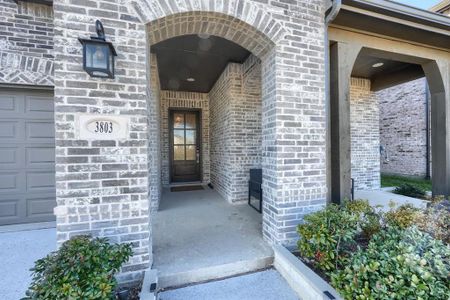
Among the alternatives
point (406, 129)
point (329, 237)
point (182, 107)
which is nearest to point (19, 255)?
point (329, 237)

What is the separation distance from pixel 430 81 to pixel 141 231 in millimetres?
Answer: 5410

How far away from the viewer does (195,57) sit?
4.13 metres

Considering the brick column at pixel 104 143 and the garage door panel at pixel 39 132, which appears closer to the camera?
the brick column at pixel 104 143

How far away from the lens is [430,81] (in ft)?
12.8

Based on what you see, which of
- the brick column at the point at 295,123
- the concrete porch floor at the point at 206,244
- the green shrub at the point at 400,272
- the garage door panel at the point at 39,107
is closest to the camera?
the green shrub at the point at 400,272

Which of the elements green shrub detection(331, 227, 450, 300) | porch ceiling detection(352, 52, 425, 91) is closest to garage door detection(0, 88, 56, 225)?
green shrub detection(331, 227, 450, 300)

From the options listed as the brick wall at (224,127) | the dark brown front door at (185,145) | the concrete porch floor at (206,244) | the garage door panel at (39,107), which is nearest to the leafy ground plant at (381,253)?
the concrete porch floor at (206,244)

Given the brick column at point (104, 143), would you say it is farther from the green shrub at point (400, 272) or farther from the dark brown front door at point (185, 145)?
the dark brown front door at point (185, 145)

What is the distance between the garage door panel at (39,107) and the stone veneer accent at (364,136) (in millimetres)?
7113

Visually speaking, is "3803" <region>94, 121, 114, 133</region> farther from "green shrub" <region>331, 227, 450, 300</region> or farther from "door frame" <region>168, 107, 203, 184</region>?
"door frame" <region>168, 107, 203, 184</region>

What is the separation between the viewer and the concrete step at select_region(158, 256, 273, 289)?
2039 mm

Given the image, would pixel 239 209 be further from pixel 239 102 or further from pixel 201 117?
pixel 201 117

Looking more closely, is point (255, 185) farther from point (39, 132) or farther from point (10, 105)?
point (10, 105)

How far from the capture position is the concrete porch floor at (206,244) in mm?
2141
